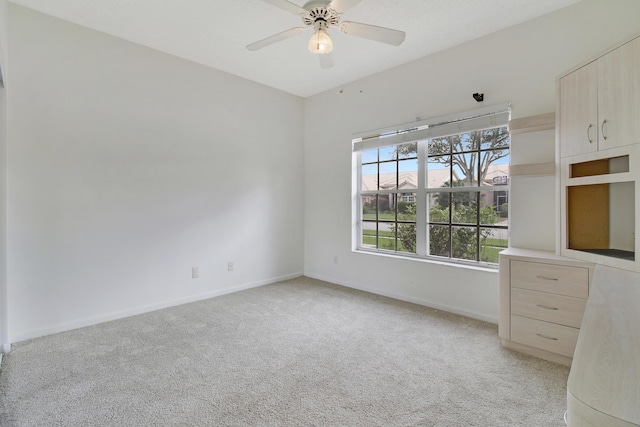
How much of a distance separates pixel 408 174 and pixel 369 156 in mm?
643

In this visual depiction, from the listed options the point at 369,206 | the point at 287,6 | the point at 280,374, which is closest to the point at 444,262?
the point at 369,206

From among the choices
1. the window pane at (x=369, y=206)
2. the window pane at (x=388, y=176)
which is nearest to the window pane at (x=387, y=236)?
the window pane at (x=369, y=206)

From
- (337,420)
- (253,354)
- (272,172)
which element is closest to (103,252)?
(253,354)

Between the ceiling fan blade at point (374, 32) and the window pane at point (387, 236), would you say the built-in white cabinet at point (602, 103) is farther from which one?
the window pane at point (387, 236)

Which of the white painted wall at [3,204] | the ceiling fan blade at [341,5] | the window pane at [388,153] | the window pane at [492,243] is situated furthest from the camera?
the window pane at [388,153]

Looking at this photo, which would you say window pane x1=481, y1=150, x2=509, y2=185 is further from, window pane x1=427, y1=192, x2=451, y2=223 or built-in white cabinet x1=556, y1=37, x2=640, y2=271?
built-in white cabinet x1=556, y1=37, x2=640, y2=271

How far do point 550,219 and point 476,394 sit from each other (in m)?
1.67

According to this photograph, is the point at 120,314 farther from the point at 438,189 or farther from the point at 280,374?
the point at 438,189

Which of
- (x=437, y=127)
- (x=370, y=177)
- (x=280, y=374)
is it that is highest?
(x=437, y=127)

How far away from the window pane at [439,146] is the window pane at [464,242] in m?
0.86

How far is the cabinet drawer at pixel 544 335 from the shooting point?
7.04 feet

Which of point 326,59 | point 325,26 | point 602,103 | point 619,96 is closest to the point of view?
point 619,96

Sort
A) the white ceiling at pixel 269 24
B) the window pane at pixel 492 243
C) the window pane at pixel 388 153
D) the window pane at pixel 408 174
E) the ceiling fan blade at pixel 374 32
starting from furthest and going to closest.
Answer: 1. the window pane at pixel 388 153
2. the window pane at pixel 408 174
3. the window pane at pixel 492 243
4. the white ceiling at pixel 269 24
5. the ceiling fan blade at pixel 374 32

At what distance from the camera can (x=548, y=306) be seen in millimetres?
2248
